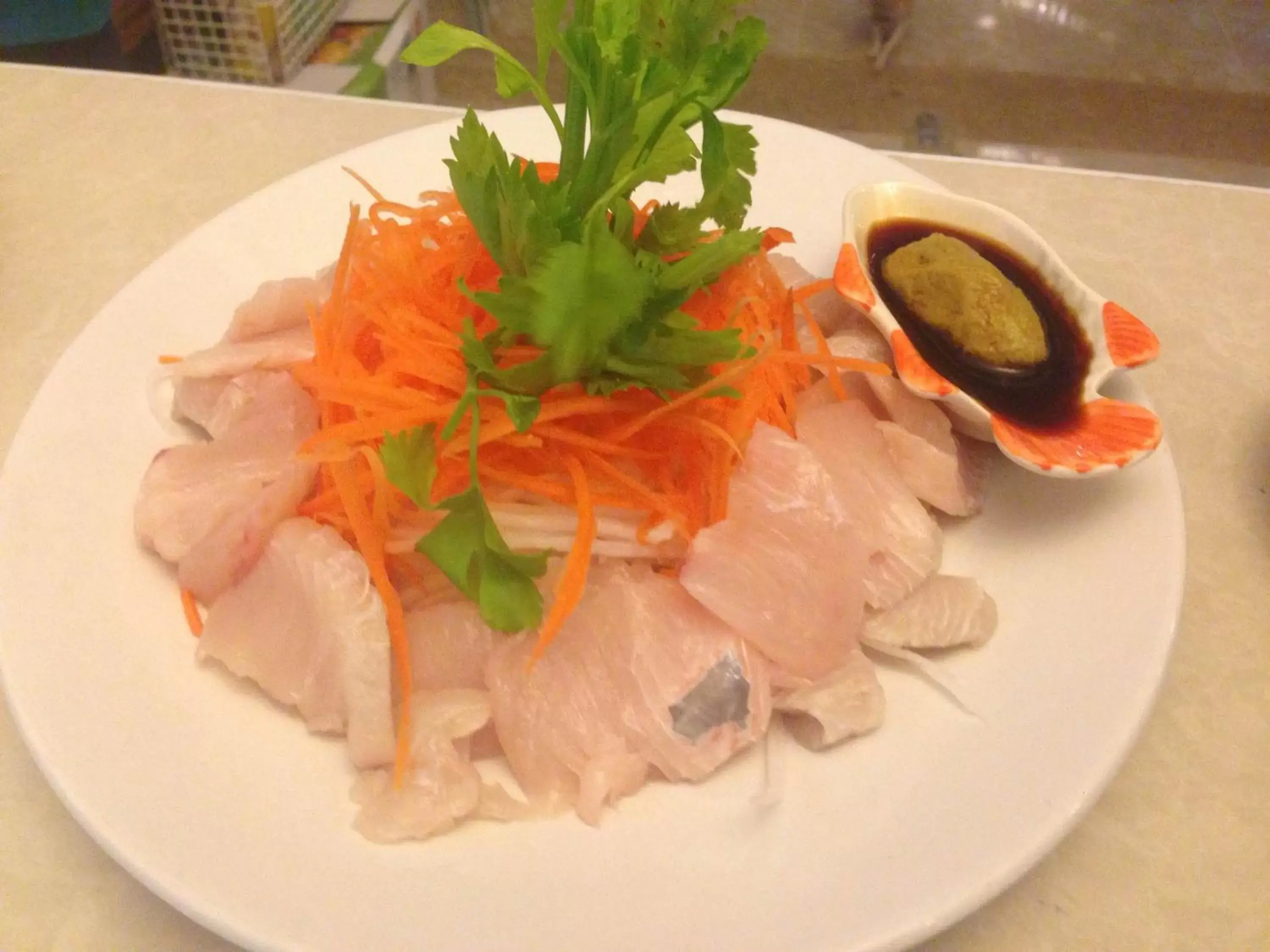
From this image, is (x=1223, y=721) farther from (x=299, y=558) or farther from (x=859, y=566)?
(x=299, y=558)

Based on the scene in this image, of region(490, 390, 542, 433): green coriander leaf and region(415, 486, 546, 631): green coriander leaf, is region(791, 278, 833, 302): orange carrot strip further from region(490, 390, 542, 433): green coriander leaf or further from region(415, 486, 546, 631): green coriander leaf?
region(415, 486, 546, 631): green coriander leaf

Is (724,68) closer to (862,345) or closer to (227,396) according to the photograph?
(862,345)

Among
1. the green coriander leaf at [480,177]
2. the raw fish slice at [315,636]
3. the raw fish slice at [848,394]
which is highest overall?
the green coriander leaf at [480,177]

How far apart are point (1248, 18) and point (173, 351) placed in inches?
143

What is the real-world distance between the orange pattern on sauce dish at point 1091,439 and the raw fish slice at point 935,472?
0.08 meters

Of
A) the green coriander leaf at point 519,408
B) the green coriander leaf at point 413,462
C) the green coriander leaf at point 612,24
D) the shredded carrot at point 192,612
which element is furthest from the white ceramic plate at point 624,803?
the green coriander leaf at point 612,24

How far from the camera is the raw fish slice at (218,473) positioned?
1369 mm

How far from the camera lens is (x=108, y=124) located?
2.50 meters

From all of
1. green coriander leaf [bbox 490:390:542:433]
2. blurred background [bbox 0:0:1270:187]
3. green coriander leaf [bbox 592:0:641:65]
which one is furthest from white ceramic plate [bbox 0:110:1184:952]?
blurred background [bbox 0:0:1270:187]

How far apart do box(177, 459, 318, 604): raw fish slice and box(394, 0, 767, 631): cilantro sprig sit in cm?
25

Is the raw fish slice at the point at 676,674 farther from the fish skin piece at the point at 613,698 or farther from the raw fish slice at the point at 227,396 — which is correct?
the raw fish slice at the point at 227,396

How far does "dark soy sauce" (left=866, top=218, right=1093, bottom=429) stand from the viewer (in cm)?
146

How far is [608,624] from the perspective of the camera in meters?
1.26

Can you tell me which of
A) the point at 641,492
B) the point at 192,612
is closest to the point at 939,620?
the point at 641,492
